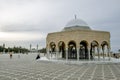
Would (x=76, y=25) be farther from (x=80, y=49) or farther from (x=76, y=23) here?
(x=80, y=49)

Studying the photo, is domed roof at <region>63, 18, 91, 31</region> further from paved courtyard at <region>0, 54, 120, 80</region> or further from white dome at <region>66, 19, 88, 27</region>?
paved courtyard at <region>0, 54, 120, 80</region>

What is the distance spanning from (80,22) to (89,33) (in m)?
3.91

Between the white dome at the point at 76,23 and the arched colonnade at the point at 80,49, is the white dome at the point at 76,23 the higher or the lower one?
the higher one

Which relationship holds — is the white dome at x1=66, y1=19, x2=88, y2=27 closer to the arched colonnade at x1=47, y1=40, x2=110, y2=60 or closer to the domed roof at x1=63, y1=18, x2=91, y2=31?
the domed roof at x1=63, y1=18, x2=91, y2=31

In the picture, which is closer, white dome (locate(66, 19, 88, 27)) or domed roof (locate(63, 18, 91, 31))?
domed roof (locate(63, 18, 91, 31))

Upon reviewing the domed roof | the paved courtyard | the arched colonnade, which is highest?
the domed roof

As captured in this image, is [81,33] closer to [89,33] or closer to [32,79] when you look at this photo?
[89,33]

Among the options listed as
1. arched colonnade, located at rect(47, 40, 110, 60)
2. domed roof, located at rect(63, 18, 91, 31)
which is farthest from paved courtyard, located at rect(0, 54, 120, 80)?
domed roof, located at rect(63, 18, 91, 31)

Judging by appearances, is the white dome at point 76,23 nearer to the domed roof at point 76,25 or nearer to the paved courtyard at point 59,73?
the domed roof at point 76,25

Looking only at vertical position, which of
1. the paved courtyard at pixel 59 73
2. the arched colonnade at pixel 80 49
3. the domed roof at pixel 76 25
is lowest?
the paved courtyard at pixel 59 73

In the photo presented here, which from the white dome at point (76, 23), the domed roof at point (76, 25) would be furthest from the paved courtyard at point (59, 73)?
the white dome at point (76, 23)

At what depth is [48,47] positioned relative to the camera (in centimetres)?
3183

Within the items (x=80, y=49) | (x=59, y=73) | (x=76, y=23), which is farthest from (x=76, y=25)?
(x=59, y=73)

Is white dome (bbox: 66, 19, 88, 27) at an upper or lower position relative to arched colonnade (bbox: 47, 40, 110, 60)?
upper
